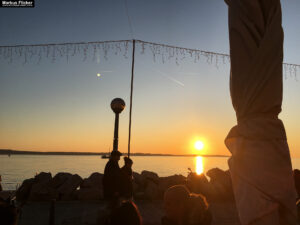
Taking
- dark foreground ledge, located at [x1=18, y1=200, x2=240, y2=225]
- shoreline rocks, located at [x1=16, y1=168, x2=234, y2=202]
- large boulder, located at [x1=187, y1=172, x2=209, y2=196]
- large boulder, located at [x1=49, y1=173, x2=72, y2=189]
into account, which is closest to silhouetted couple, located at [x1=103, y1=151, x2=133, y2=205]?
dark foreground ledge, located at [x1=18, y1=200, x2=240, y2=225]

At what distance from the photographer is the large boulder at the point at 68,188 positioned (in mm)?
9539

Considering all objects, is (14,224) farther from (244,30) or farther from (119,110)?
(119,110)

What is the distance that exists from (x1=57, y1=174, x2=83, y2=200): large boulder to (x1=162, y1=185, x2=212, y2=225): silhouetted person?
8.04 metres

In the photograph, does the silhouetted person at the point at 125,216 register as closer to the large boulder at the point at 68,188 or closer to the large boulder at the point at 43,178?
the large boulder at the point at 68,188

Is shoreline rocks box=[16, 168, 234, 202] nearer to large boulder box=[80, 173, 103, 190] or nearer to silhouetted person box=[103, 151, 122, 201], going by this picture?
large boulder box=[80, 173, 103, 190]

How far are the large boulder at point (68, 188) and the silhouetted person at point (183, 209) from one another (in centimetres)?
804

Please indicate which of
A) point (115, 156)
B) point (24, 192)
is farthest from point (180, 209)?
point (24, 192)

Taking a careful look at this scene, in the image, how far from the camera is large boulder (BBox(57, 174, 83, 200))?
31.3ft

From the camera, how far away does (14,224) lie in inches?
83.7


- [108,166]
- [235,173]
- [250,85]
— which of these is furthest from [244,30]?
[108,166]

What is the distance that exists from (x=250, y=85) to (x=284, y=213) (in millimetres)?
→ 1020

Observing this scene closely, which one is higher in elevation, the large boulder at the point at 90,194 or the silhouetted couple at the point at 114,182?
the silhouetted couple at the point at 114,182

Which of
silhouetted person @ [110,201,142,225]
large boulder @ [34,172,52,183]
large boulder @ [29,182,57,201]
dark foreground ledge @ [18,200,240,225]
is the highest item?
silhouetted person @ [110,201,142,225]

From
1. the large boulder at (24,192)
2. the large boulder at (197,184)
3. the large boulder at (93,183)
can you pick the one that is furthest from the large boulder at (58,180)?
the large boulder at (197,184)
